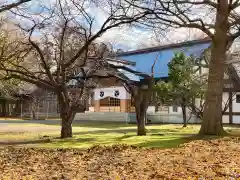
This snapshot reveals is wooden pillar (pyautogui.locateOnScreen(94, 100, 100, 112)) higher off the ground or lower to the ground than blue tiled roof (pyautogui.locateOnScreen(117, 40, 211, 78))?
lower

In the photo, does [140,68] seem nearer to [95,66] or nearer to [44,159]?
[95,66]

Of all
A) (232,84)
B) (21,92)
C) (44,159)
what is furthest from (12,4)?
(21,92)

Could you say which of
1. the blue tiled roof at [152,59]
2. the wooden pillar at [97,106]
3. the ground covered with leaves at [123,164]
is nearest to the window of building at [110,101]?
the wooden pillar at [97,106]

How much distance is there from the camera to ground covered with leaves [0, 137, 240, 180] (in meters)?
6.80

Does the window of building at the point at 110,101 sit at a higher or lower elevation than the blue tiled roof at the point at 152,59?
lower

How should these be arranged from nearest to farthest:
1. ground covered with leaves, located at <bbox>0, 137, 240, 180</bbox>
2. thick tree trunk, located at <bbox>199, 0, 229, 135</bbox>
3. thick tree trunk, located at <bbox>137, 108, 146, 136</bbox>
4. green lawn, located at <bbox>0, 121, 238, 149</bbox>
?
1. ground covered with leaves, located at <bbox>0, 137, 240, 180</bbox>
2. green lawn, located at <bbox>0, 121, 238, 149</bbox>
3. thick tree trunk, located at <bbox>199, 0, 229, 135</bbox>
4. thick tree trunk, located at <bbox>137, 108, 146, 136</bbox>

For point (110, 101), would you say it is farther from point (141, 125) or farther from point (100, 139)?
point (100, 139)

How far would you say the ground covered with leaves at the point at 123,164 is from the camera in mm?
6801

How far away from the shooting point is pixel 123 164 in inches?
314

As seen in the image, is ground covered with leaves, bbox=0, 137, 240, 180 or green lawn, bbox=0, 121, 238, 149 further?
green lawn, bbox=0, 121, 238, 149

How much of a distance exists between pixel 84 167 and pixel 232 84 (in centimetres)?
2650

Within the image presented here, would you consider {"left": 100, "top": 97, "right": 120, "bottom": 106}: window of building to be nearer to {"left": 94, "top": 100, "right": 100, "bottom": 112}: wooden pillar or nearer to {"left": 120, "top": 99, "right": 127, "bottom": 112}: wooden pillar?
{"left": 94, "top": 100, "right": 100, "bottom": 112}: wooden pillar

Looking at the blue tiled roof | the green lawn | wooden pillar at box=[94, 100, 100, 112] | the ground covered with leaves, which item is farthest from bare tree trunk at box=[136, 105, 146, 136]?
wooden pillar at box=[94, 100, 100, 112]

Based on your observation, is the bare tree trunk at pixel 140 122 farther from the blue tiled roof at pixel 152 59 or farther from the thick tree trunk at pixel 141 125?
the blue tiled roof at pixel 152 59
